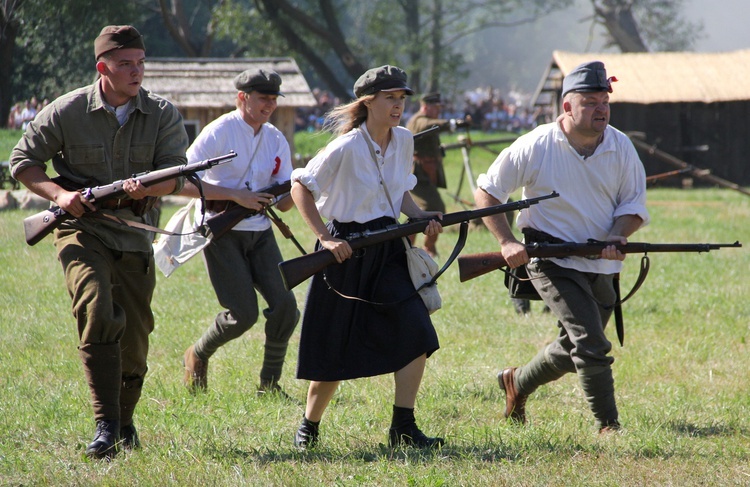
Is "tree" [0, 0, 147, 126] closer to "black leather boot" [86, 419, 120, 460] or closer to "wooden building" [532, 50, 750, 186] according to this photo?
"black leather boot" [86, 419, 120, 460]

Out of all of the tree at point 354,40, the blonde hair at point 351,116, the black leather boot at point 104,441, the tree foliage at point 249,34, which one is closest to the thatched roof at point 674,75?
the tree at point 354,40

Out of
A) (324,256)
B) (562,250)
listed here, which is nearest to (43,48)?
(324,256)

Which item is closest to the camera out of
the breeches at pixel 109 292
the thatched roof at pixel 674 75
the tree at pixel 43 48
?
the breeches at pixel 109 292

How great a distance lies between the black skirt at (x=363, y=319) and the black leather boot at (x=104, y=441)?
3.15 ft

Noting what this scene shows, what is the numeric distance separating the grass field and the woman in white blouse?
16.2 inches

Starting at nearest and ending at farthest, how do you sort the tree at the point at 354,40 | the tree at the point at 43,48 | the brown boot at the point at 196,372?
the brown boot at the point at 196,372, the tree at the point at 43,48, the tree at the point at 354,40

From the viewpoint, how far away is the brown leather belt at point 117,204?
4.72 meters

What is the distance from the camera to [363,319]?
486cm

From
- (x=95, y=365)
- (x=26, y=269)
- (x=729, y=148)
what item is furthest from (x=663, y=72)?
(x=95, y=365)

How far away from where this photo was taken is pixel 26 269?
10.7 meters

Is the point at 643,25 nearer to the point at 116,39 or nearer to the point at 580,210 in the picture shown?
the point at 580,210

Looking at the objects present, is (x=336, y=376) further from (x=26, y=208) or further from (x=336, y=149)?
(x=26, y=208)

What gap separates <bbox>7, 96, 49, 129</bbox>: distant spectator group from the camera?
13875 mm

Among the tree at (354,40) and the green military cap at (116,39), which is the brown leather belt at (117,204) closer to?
the green military cap at (116,39)
